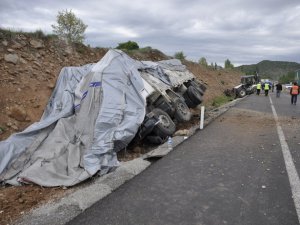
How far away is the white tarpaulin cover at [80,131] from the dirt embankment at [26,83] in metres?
0.55

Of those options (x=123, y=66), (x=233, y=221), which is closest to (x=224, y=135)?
(x=123, y=66)

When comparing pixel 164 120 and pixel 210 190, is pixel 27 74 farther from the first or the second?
pixel 210 190

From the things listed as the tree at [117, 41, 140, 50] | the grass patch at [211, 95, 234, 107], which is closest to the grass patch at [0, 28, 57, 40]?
the grass patch at [211, 95, 234, 107]

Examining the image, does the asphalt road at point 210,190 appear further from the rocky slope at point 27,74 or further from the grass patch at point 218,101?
the grass patch at point 218,101

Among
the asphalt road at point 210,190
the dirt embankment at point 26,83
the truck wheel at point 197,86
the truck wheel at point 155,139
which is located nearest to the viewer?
the asphalt road at point 210,190

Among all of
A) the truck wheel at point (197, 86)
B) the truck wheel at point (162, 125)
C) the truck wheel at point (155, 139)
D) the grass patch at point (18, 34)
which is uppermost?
the grass patch at point (18, 34)

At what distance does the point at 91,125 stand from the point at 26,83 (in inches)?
191

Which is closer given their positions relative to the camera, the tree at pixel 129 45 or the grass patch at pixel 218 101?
the grass patch at pixel 218 101

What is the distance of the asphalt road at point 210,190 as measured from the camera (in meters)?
4.34

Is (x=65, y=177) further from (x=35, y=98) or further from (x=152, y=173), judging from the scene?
(x=35, y=98)

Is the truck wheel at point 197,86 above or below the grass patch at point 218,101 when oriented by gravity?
above

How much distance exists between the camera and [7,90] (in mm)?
10688

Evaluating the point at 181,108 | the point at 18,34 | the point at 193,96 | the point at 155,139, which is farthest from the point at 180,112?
the point at 18,34

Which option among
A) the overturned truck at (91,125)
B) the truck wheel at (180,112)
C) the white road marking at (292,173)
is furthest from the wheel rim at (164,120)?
the white road marking at (292,173)
